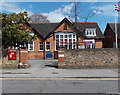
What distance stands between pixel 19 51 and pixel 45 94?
32.3 feet

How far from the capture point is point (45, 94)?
6.74 m

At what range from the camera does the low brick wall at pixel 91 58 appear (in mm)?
15608

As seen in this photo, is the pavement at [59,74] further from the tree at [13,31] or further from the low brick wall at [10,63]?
the tree at [13,31]

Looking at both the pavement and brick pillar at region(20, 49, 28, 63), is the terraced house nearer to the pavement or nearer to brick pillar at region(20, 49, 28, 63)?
brick pillar at region(20, 49, 28, 63)

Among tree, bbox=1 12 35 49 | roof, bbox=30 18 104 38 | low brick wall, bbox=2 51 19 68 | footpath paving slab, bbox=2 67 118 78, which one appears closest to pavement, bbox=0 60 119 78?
footpath paving slab, bbox=2 67 118 78

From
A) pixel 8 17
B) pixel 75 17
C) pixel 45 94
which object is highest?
pixel 75 17

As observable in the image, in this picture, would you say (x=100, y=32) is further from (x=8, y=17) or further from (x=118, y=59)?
(x=8, y=17)

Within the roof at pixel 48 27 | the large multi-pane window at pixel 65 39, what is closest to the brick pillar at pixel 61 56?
the large multi-pane window at pixel 65 39

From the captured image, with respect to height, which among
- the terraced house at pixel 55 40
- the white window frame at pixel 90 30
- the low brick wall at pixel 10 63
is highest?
the white window frame at pixel 90 30

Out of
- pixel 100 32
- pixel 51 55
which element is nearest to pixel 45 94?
pixel 51 55

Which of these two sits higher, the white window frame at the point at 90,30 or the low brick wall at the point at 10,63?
the white window frame at the point at 90,30

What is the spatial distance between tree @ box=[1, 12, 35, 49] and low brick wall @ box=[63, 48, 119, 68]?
5.01 meters

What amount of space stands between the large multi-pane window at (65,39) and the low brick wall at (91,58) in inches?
536

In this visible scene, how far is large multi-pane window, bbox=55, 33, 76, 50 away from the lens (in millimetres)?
29219
